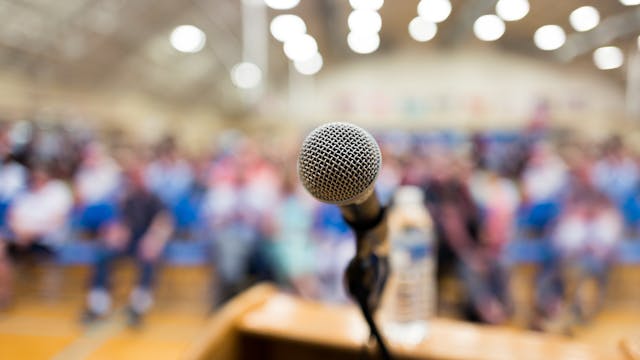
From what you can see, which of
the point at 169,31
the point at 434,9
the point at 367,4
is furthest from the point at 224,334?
the point at 169,31

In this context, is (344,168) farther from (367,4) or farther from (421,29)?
(421,29)

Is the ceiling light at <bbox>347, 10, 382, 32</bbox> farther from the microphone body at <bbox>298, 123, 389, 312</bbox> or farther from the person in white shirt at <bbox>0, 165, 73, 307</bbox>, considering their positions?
the person in white shirt at <bbox>0, 165, 73, 307</bbox>

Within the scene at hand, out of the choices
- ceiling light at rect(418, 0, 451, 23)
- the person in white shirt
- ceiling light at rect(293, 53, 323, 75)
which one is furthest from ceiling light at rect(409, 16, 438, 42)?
the person in white shirt

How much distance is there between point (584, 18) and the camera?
140 centimetres

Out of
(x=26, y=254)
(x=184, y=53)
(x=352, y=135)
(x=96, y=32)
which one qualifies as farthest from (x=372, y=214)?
(x=184, y=53)

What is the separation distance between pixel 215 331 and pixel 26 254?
1.83m

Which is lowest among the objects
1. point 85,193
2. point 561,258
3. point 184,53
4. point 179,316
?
point 179,316

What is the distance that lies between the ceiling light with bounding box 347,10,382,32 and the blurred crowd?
2.06ft

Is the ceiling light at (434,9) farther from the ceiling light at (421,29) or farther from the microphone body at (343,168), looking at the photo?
the microphone body at (343,168)

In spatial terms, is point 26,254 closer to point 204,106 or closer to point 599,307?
point 599,307

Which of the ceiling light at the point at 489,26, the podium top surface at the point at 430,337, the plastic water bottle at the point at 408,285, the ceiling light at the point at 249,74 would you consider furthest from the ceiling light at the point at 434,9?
the ceiling light at the point at 249,74

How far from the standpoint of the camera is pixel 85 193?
108 inches

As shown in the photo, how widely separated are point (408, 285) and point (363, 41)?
1.37m

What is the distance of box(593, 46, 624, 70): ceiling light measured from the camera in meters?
1.67
